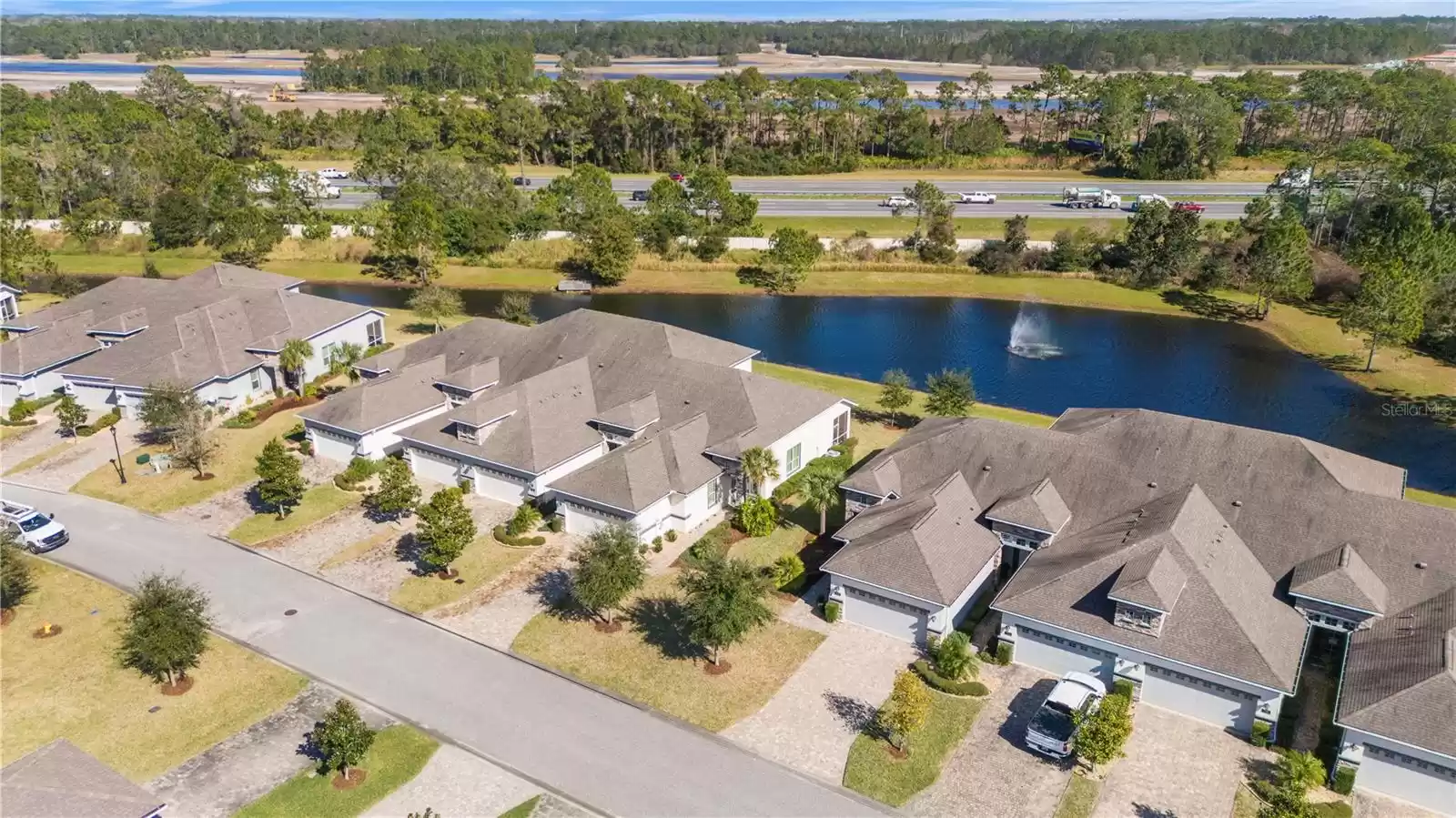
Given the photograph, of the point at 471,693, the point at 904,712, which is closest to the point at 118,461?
the point at 471,693

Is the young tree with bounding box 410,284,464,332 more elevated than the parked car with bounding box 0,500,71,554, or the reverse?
the young tree with bounding box 410,284,464,332

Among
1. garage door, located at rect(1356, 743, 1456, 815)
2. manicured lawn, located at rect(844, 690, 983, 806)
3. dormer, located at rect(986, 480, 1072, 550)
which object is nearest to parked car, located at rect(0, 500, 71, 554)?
manicured lawn, located at rect(844, 690, 983, 806)

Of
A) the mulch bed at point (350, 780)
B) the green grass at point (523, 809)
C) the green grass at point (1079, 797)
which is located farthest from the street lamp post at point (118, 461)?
the green grass at point (1079, 797)

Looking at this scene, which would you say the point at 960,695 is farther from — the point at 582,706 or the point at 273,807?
the point at 273,807

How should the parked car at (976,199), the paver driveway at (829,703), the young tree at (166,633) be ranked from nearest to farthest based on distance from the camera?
the paver driveway at (829,703), the young tree at (166,633), the parked car at (976,199)

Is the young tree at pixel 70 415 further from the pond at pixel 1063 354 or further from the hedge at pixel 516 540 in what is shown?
the pond at pixel 1063 354

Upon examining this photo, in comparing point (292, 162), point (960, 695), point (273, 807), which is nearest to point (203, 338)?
point (273, 807)

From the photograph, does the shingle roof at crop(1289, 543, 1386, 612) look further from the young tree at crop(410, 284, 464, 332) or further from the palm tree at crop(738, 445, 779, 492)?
the young tree at crop(410, 284, 464, 332)
